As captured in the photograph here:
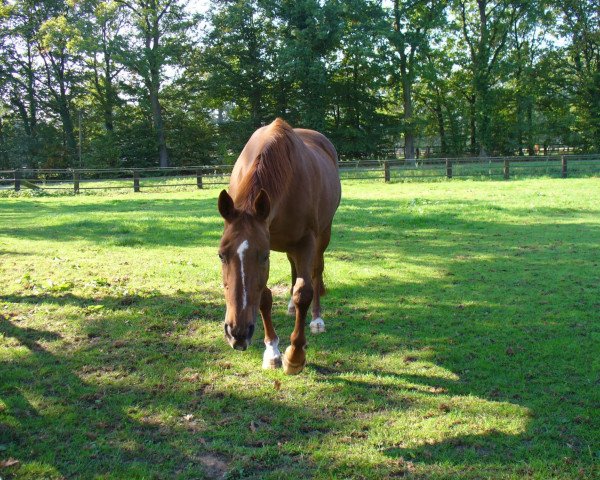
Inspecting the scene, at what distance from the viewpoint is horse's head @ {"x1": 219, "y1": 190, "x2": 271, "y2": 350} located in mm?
2762

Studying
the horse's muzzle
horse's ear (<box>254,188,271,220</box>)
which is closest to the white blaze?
the horse's muzzle

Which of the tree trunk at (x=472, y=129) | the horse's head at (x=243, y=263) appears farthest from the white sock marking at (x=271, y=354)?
the tree trunk at (x=472, y=129)

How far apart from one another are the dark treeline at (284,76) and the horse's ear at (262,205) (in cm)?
3136

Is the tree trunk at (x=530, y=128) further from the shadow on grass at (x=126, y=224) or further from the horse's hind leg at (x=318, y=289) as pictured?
the horse's hind leg at (x=318, y=289)

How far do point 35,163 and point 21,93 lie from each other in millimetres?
5981

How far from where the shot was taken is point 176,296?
573 cm

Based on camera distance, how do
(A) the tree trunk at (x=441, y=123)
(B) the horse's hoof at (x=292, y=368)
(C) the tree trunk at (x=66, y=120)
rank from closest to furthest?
(B) the horse's hoof at (x=292, y=368) → (C) the tree trunk at (x=66, y=120) → (A) the tree trunk at (x=441, y=123)

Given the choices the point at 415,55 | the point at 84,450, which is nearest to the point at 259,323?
the point at 84,450

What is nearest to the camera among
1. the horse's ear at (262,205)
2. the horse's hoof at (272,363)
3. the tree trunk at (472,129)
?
the horse's ear at (262,205)

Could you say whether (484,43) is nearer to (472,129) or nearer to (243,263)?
(472,129)

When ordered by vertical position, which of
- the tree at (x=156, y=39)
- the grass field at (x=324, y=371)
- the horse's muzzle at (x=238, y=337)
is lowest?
the grass field at (x=324, y=371)

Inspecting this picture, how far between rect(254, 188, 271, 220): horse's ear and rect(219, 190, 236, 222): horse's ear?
15 cm

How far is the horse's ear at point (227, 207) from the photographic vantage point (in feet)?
9.62

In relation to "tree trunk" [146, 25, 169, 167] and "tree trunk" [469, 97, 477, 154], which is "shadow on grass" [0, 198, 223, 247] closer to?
"tree trunk" [146, 25, 169, 167]
